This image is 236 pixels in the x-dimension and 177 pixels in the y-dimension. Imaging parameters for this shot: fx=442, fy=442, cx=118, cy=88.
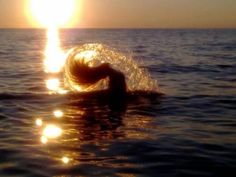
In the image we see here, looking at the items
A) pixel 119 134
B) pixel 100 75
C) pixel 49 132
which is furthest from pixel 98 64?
pixel 119 134

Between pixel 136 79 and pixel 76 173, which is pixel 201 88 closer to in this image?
pixel 136 79

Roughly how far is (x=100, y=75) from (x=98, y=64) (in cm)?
84

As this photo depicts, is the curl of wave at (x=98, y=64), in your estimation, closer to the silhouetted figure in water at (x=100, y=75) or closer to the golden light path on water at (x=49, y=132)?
the silhouetted figure in water at (x=100, y=75)

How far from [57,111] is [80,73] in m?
3.07

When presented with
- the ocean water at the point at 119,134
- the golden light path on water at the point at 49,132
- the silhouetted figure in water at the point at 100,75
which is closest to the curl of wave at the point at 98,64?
the silhouetted figure in water at the point at 100,75

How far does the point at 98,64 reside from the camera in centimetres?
1702

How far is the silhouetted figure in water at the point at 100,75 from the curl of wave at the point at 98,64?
5 centimetres

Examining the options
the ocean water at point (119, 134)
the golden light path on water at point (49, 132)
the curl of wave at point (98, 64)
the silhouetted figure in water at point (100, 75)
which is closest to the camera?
the ocean water at point (119, 134)

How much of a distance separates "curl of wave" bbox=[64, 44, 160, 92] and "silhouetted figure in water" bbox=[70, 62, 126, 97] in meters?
0.05

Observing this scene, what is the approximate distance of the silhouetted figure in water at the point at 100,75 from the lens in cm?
1619

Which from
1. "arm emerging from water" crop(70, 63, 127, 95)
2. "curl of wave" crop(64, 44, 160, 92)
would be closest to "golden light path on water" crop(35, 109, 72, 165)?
"arm emerging from water" crop(70, 63, 127, 95)

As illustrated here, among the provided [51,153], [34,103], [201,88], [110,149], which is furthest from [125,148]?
[201,88]

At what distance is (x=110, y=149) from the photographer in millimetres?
9461

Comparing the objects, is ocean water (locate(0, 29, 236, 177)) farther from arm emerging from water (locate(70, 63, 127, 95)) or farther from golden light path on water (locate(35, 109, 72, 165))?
arm emerging from water (locate(70, 63, 127, 95))
